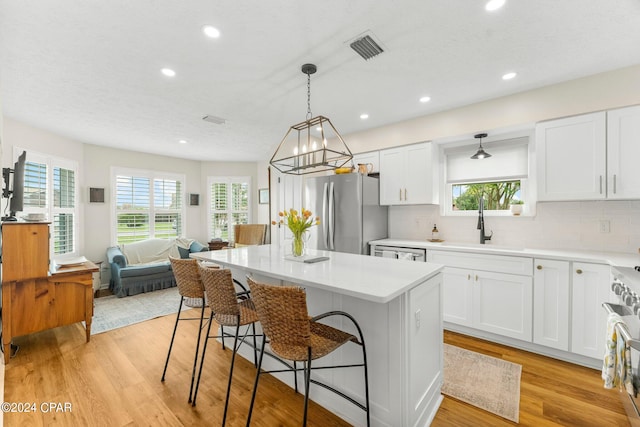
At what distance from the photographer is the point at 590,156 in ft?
8.66

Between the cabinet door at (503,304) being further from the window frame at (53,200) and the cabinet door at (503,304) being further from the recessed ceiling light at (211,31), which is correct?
the window frame at (53,200)

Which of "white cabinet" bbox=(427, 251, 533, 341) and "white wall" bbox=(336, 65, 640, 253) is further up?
"white wall" bbox=(336, 65, 640, 253)

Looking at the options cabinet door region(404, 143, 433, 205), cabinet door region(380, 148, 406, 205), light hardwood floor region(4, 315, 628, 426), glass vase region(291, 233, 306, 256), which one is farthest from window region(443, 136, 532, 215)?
glass vase region(291, 233, 306, 256)

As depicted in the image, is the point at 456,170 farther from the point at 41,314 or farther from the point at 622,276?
the point at 41,314

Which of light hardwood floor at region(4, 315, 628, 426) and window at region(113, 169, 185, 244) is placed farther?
window at region(113, 169, 185, 244)

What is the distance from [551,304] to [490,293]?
49 cm

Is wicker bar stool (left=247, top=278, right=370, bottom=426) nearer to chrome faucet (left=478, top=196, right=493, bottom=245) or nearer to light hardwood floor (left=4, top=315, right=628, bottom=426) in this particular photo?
light hardwood floor (left=4, top=315, right=628, bottom=426)

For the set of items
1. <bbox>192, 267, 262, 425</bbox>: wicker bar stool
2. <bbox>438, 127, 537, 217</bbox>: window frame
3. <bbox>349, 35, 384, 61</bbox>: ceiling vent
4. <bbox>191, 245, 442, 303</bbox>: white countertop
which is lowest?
<bbox>192, 267, 262, 425</bbox>: wicker bar stool

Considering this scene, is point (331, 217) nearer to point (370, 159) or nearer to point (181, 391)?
point (370, 159)

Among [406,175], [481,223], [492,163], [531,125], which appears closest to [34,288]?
[406,175]

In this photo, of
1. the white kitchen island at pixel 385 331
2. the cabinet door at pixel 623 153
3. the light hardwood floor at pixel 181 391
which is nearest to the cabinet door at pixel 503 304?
the light hardwood floor at pixel 181 391

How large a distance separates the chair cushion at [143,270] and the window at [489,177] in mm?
4883

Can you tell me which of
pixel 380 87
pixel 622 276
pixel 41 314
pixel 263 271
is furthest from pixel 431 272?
pixel 41 314

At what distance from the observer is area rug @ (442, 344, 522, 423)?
198 cm
